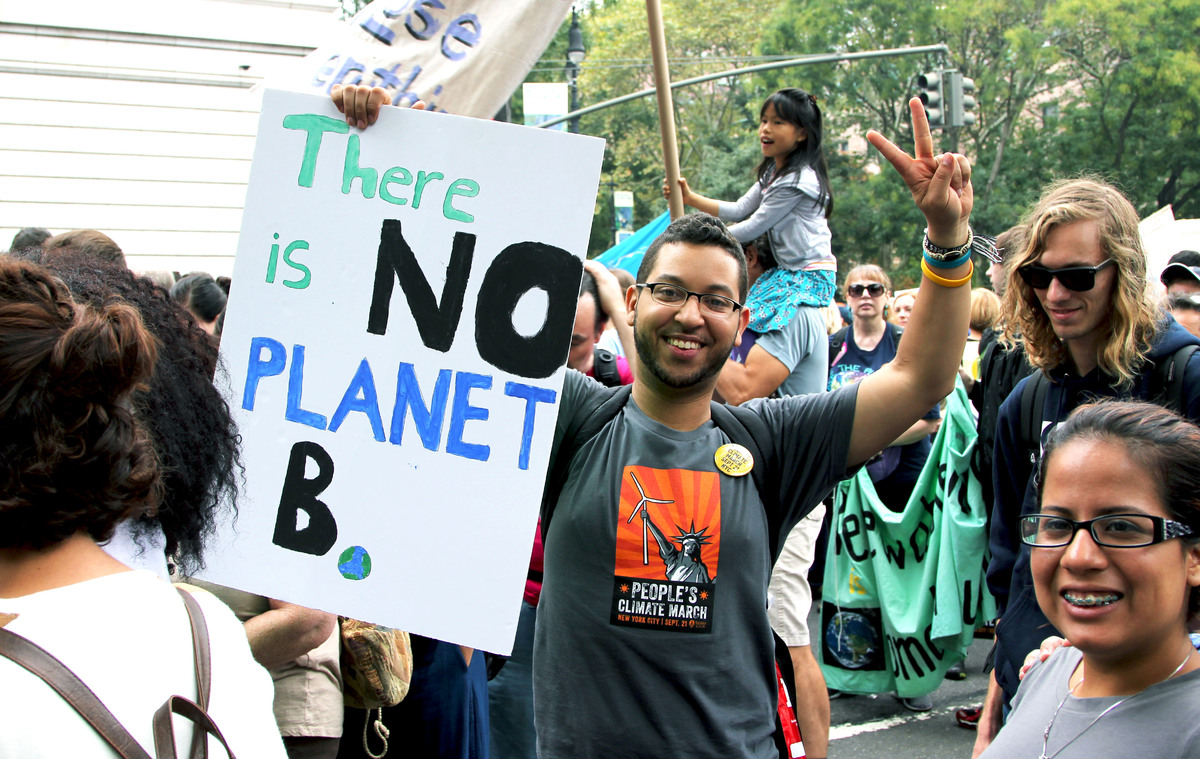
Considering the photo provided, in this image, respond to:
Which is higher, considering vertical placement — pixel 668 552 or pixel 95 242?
pixel 95 242

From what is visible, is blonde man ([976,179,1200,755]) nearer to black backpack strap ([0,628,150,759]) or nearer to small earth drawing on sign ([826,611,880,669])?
black backpack strap ([0,628,150,759])

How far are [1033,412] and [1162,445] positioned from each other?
116 centimetres

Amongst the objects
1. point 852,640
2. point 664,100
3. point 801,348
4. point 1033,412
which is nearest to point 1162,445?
point 1033,412

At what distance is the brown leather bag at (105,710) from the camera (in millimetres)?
1130

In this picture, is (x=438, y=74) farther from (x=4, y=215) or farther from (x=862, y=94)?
(x=862, y=94)

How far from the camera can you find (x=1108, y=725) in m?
1.65

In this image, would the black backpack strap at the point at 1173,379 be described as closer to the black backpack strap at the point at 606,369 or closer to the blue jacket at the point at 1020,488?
the blue jacket at the point at 1020,488

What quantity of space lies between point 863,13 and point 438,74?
104ft

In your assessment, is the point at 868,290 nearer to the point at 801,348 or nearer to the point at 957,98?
the point at 801,348

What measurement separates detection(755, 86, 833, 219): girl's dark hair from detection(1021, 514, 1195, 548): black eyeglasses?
244 cm

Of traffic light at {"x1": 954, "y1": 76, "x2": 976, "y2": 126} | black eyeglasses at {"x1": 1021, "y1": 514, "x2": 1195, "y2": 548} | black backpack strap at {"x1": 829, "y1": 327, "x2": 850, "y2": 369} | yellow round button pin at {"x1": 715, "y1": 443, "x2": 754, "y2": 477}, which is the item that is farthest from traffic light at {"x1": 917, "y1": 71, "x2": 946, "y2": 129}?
black eyeglasses at {"x1": 1021, "y1": 514, "x2": 1195, "y2": 548}

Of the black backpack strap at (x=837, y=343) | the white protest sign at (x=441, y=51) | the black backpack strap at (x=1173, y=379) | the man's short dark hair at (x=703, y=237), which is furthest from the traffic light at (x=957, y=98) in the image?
the man's short dark hair at (x=703, y=237)

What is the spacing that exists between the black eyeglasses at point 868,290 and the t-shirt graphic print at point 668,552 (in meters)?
4.69

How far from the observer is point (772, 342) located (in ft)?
12.7
